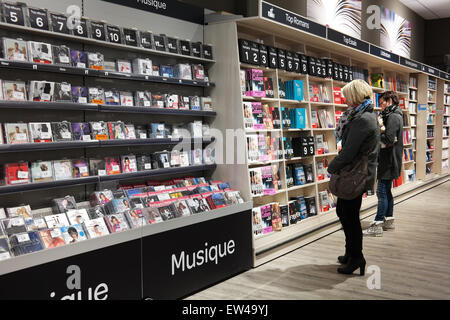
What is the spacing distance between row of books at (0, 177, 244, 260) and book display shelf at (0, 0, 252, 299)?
→ 0.05ft

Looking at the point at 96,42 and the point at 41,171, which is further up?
the point at 96,42

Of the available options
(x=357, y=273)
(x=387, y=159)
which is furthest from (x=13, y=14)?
(x=387, y=159)

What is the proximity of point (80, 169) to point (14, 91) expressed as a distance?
2.46 ft

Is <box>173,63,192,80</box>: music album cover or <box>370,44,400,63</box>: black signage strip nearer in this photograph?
<box>173,63,192,80</box>: music album cover

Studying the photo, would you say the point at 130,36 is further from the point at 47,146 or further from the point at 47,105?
the point at 47,146

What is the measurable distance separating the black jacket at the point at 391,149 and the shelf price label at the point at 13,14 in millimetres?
4443

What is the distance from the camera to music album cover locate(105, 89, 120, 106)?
141 inches

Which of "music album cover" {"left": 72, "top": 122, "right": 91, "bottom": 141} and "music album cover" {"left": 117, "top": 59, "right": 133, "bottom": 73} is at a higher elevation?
"music album cover" {"left": 117, "top": 59, "right": 133, "bottom": 73}

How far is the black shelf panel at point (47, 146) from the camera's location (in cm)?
292

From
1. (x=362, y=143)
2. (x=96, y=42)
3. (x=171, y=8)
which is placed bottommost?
(x=362, y=143)

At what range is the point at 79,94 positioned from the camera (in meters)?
3.38

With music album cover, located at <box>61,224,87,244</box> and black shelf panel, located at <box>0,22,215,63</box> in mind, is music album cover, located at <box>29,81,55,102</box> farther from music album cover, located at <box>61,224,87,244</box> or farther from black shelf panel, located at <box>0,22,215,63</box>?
music album cover, located at <box>61,224,87,244</box>

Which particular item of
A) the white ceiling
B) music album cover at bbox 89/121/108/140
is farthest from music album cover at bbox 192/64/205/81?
the white ceiling

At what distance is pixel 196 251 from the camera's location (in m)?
3.62
